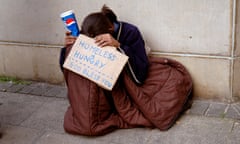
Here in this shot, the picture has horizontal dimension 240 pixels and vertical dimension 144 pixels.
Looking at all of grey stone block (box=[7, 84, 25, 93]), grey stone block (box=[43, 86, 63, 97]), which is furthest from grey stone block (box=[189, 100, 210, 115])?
grey stone block (box=[7, 84, 25, 93])

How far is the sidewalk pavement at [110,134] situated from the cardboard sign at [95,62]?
20.2 inches

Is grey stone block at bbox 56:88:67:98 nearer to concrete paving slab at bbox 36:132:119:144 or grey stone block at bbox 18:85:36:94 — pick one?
grey stone block at bbox 18:85:36:94

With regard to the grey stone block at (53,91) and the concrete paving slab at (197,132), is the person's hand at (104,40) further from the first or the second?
the grey stone block at (53,91)

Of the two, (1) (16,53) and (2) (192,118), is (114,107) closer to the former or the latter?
(2) (192,118)

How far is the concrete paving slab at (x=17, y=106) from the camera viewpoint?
4.19m

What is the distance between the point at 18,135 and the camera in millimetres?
3873

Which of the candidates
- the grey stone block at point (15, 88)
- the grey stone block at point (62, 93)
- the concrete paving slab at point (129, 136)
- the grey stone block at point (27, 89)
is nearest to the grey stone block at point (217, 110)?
the concrete paving slab at point (129, 136)

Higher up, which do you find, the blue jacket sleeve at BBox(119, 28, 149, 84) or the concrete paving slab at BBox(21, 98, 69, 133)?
the blue jacket sleeve at BBox(119, 28, 149, 84)

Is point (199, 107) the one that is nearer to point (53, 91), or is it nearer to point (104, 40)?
point (104, 40)

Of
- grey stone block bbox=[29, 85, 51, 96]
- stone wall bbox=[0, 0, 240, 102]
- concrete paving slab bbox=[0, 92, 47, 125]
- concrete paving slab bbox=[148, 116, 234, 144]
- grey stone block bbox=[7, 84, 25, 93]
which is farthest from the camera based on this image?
grey stone block bbox=[7, 84, 25, 93]

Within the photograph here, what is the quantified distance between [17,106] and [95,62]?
121cm

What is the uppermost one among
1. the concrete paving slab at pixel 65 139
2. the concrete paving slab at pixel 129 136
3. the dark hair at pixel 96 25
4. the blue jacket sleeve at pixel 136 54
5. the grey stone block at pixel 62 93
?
the dark hair at pixel 96 25

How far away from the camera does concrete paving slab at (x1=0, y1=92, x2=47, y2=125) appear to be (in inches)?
165

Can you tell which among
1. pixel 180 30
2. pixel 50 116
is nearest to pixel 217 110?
pixel 180 30
